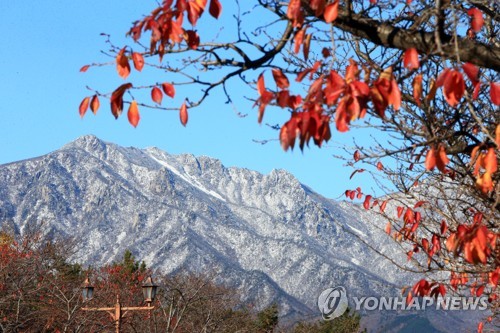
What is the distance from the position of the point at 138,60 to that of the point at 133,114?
34 centimetres

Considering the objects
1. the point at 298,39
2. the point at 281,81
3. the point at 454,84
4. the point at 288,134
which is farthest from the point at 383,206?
the point at 288,134

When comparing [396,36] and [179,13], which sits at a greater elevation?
[396,36]

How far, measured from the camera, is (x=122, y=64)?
11.6 ft

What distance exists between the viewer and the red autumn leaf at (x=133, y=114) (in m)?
3.39

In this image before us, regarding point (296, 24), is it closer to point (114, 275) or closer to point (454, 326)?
point (114, 275)

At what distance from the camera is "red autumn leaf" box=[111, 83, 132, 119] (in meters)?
3.34

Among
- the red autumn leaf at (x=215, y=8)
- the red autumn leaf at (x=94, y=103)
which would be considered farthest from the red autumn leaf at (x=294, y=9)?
the red autumn leaf at (x=94, y=103)

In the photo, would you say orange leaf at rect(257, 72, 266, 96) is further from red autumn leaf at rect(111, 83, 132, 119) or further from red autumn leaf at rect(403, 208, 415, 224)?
red autumn leaf at rect(403, 208, 415, 224)

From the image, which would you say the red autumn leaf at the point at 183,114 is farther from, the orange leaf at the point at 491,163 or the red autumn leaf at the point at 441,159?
the orange leaf at the point at 491,163

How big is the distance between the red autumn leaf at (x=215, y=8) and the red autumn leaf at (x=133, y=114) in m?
0.58

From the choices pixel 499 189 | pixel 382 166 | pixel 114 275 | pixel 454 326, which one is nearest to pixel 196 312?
pixel 114 275

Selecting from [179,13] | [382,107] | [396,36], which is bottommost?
[382,107]

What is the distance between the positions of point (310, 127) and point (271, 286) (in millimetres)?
179838

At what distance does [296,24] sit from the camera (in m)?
3.52
